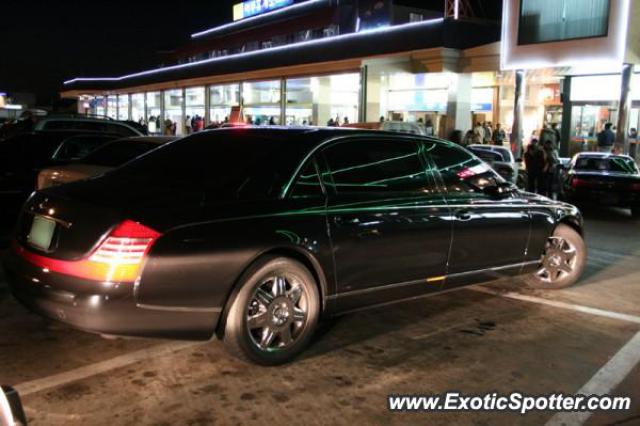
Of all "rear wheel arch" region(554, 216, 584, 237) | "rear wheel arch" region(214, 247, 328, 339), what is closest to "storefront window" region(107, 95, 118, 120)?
"rear wheel arch" region(554, 216, 584, 237)

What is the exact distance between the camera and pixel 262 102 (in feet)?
113

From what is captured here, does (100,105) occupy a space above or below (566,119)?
above

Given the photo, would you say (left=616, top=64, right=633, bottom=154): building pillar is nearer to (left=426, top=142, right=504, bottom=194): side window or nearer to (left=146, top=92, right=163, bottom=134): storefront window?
(left=426, top=142, right=504, bottom=194): side window

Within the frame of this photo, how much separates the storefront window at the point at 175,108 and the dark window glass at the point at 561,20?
2603cm

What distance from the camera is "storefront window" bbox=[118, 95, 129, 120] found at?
174 feet

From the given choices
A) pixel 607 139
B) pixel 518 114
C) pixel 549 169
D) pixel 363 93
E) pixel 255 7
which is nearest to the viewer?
pixel 549 169

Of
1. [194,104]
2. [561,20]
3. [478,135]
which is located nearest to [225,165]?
Result: [561,20]

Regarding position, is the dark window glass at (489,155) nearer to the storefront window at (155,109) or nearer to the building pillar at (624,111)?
the building pillar at (624,111)

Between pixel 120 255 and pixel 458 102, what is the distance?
67.5 ft

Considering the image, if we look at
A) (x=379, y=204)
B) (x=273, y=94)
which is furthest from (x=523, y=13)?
(x=379, y=204)

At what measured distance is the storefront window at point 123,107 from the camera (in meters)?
53.1

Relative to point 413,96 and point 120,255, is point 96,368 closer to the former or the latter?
point 120,255

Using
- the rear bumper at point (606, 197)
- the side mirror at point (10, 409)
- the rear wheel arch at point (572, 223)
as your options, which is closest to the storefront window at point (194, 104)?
the rear bumper at point (606, 197)

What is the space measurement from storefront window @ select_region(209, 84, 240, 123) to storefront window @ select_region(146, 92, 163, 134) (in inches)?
259
